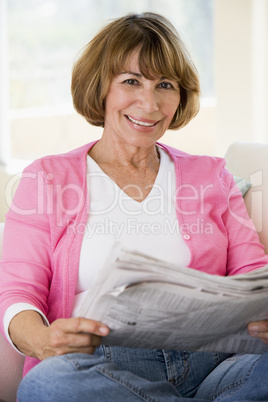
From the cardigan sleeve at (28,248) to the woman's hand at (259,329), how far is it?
1.59ft

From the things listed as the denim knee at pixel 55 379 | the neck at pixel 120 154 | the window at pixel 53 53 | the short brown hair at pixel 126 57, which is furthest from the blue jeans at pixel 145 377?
the window at pixel 53 53

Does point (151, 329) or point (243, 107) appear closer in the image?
point (151, 329)

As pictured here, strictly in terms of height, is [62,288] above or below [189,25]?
below

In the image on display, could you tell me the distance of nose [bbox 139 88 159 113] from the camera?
1.66m

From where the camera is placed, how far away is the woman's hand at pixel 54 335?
3.90 feet

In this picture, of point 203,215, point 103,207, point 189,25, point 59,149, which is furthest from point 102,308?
point 189,25

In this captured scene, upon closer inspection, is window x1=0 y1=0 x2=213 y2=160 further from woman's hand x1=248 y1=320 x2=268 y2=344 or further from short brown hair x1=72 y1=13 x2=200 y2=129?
woman's hand x1=248 y1=320 x2=268 y2=344

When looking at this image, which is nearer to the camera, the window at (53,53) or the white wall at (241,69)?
the white wall at (241,69)

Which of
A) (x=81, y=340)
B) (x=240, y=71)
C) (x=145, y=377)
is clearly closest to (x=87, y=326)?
(x=81, y=340)

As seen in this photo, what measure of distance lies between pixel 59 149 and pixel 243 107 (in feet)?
5.04

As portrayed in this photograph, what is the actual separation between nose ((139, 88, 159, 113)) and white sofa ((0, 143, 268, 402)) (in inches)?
17.1

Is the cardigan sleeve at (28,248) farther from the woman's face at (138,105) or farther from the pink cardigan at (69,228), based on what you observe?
the woman's face at (138,105)

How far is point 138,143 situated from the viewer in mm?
1708

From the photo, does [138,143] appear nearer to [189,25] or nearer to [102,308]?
[102,308]
